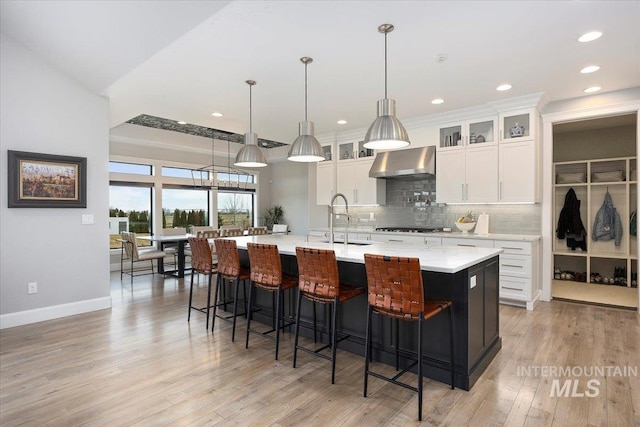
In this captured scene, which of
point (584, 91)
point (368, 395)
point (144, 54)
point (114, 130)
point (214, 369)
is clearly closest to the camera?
point (368, 395)

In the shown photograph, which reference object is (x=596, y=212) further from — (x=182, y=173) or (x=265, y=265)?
(x=182, y=173)

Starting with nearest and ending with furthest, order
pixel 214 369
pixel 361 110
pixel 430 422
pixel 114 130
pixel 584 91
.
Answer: pixel 430 422, pixel 214 369, pixel 584 91, pixel 361 110, pixel 114 130

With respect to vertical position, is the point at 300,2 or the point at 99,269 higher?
the point at 300,2

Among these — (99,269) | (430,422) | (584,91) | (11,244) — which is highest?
(584,91)

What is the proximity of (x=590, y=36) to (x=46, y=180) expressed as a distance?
5.80 m

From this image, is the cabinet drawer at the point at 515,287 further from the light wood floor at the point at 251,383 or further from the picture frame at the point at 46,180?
the picture frame at the point at 46,180

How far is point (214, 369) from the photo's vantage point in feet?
9.40

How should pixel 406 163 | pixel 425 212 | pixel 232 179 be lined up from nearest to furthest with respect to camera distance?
pixel 406 163
pixel 425 212
pixel 232 179

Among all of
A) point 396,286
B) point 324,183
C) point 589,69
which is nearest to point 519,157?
point 589,69

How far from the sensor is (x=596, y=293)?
17.3 feet

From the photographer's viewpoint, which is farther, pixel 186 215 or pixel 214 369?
pixel 186 215

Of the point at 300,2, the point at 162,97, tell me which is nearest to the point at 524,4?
the point at 300,2

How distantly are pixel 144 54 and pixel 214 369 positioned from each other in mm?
2948

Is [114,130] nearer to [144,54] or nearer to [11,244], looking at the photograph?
[11,244]
